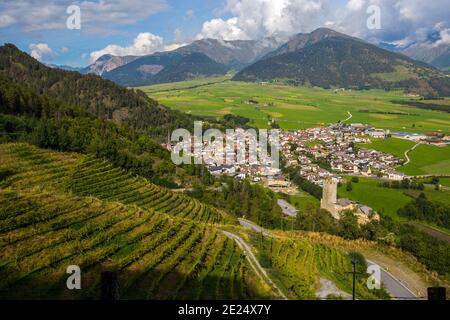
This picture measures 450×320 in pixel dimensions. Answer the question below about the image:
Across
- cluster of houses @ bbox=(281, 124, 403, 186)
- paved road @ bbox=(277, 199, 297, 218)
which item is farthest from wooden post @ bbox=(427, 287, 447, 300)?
cluster of houses @ bbox=(281, 124, 403, 186)

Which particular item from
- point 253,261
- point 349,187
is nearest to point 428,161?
point 349,187

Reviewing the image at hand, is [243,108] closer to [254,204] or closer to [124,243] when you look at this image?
[254,204]

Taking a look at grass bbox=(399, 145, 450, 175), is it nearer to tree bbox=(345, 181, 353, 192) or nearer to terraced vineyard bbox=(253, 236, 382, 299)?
tree bbox=(345, 181, 353, 192)

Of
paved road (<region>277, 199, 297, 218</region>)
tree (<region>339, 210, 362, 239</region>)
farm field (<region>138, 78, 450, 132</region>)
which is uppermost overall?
farm field (<region>138, 78, 450, 132</region>)

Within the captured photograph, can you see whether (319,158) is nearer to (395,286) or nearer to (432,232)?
(432,232)

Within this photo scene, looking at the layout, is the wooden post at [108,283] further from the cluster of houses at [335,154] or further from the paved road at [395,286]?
the cluster of houses at [335,154]

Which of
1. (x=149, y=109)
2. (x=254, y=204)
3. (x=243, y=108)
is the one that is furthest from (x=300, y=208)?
(x=243, y=108)
